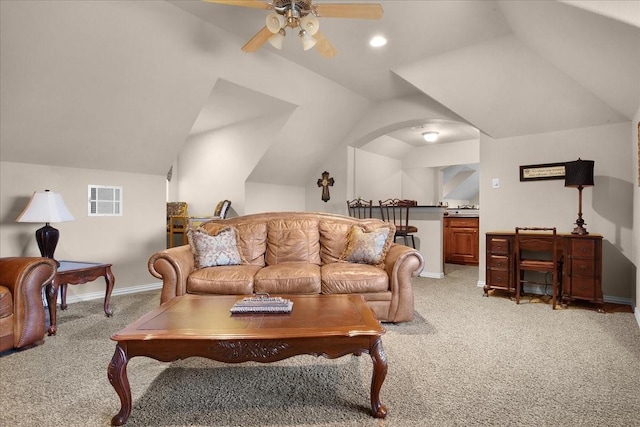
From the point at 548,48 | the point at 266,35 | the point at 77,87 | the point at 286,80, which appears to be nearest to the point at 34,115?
the point at 77,87

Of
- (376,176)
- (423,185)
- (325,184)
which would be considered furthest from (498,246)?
(423,185)

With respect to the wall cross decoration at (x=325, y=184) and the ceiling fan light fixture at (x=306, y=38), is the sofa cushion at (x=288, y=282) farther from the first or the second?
the wall cross decoration at (x=325, y=184)

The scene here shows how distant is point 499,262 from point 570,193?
3.71 feet

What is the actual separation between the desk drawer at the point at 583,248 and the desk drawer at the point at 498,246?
0.60 meters

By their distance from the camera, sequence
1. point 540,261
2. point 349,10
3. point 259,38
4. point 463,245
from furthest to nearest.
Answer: point 463,245 < point 540,261 < point 259,38 < point 349,10

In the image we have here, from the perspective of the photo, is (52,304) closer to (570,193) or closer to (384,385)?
(384,385)

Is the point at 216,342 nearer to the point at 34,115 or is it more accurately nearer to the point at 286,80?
the point at 34,115

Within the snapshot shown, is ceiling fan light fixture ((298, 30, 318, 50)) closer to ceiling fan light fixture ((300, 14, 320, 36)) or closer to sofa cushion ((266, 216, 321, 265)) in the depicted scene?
ceiling fan light fixture ((300, 14, 320, 36))

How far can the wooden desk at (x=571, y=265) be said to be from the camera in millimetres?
3439

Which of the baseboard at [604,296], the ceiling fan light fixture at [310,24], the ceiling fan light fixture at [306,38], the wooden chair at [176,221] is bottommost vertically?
the baseboard at [604,296]

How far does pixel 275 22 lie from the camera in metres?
2.46

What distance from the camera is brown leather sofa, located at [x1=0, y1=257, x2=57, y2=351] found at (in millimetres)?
2334

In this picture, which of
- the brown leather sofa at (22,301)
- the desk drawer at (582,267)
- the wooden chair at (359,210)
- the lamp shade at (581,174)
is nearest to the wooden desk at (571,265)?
the desk drawer at (582,267)

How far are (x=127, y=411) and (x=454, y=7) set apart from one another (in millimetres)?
3744
